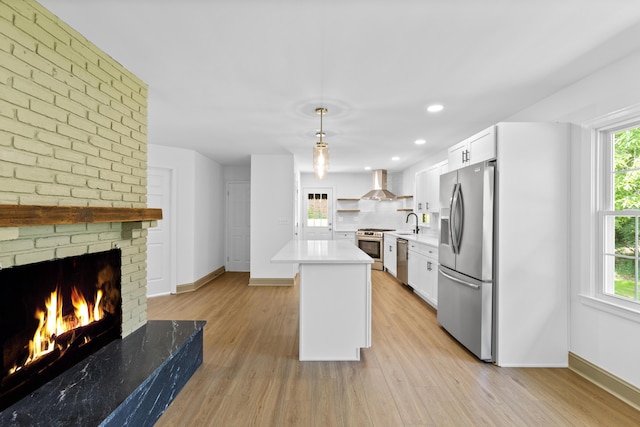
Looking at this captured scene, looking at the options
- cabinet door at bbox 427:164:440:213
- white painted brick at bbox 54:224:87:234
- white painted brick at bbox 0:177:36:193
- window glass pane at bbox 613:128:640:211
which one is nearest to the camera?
white painted brick at bbox 0:177:36:193

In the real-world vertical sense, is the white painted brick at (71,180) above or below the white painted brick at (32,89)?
below

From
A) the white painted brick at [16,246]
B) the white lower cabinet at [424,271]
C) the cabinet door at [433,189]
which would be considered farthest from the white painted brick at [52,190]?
the cabinet door at [433,189]

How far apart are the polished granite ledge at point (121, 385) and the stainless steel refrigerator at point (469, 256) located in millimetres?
2444

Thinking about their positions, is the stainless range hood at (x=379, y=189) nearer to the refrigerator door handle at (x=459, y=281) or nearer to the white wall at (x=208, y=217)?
the white wall at (x=208, y=217)

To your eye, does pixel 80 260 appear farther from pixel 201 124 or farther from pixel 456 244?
pixel 456 244

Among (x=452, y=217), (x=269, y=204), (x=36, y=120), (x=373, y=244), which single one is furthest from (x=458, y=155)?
(x=373, y=244)

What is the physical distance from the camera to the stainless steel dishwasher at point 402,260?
5.12 metres

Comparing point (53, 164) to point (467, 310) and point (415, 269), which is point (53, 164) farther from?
point (415, 269)

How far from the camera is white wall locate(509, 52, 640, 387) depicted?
2078mm

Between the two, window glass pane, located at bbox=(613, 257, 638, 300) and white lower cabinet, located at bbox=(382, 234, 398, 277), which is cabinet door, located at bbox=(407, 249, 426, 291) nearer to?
white lower cabinet, located at bbox=(382, 234, 398, 277)

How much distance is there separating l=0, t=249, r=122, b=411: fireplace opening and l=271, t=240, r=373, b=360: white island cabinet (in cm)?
133

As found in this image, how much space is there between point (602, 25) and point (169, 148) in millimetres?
5113

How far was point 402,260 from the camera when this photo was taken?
5363 mm

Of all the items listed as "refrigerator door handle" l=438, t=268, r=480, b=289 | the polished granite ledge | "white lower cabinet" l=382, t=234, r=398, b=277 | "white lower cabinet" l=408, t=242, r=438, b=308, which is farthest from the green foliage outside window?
"white lower cabinet" l=382, t=234, r=398, b=277
